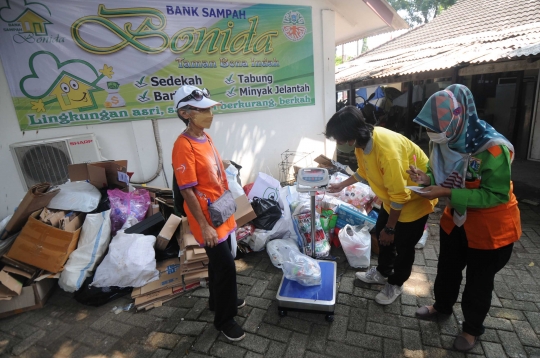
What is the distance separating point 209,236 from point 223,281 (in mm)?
410

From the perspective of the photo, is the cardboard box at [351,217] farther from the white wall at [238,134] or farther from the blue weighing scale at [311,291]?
the white wall at [238,134]

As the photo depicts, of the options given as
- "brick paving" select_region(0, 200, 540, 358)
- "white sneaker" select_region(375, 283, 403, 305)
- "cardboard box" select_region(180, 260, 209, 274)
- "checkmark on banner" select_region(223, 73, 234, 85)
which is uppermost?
"checkmark on banner" select_region(223, 73, 234, 85)

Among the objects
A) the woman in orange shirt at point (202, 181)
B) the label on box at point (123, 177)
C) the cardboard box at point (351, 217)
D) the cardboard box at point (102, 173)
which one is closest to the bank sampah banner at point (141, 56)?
the cardboard box at point (102, 173)

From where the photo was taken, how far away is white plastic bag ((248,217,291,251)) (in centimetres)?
328

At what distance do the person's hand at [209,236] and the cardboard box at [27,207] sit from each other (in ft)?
7.03

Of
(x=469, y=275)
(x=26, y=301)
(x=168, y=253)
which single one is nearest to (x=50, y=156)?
(x=26, y=301)

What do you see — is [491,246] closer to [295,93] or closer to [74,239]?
[74,239]

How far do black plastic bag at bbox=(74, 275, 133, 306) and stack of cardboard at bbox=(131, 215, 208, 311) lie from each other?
0.22 metres

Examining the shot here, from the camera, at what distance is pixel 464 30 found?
27.4ft

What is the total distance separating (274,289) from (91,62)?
3.77 metres

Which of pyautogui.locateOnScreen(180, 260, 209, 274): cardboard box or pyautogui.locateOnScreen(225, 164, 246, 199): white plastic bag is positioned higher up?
pyautogui.locateOnScreen(225, 164, 246, 199): white plastic bag

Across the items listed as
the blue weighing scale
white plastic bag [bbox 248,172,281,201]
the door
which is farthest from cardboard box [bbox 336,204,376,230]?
the door

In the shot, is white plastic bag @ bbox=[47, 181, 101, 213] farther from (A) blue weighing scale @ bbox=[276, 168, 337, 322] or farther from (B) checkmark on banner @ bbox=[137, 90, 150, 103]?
(A) blue weighing scale @ bbox=[276, 168, 337, 322]

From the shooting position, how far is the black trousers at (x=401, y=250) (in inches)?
85.4
